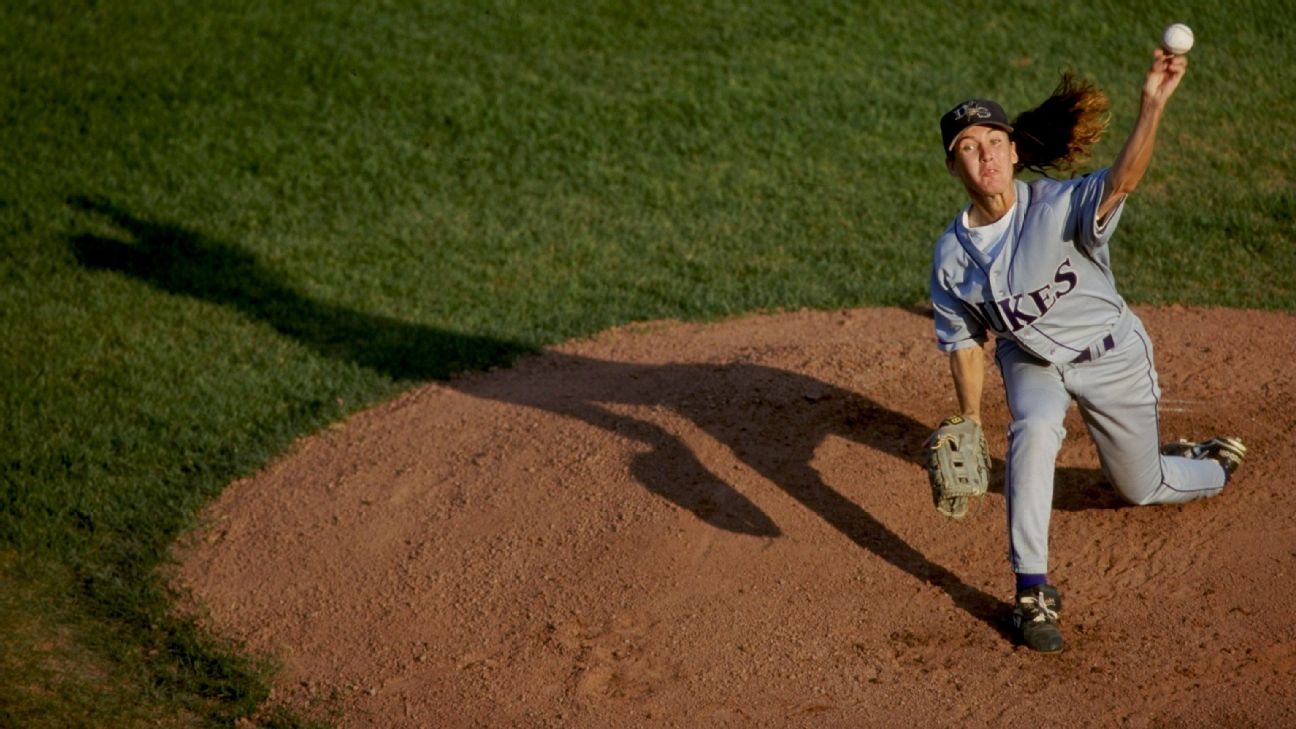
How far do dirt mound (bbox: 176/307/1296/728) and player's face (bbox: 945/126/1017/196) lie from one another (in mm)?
1531

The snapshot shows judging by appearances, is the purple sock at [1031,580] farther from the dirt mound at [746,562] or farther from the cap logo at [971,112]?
the cap logo at [971,112]

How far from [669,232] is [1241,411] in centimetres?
437

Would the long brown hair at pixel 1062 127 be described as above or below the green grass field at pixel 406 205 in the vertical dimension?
above

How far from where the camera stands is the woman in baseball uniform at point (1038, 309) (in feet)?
17.2

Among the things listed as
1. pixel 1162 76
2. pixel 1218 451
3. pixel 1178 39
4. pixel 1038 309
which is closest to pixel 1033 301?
pixel 1038 309

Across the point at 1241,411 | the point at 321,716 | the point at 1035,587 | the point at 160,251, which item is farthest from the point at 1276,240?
the point at 160,251

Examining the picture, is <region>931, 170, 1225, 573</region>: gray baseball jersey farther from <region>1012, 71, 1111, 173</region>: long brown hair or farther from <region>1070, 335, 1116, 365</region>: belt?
<region>1012, 71, 1111, 173</region>: long brown hair

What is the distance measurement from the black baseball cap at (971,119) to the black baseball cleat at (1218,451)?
5.85 feet

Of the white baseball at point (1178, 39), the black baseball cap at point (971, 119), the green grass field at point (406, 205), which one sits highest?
the white baseball at point (1178, 39)

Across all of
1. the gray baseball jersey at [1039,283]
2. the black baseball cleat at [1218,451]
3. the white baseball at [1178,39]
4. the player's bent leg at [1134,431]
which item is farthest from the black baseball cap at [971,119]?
the black baseball cleat at [1218,451]

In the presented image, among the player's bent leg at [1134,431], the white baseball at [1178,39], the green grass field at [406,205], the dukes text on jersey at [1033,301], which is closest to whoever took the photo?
the white baseball at [1178,39]

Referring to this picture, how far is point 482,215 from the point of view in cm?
1030

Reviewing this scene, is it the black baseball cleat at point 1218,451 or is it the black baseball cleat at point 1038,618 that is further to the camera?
the black baseball cleat at point 1218,451

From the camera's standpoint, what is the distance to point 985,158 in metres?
5.29
